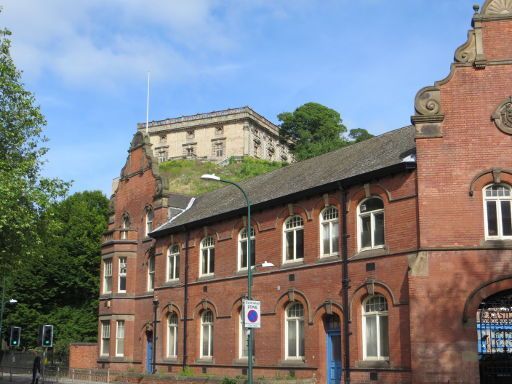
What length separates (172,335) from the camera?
33219 millimetres

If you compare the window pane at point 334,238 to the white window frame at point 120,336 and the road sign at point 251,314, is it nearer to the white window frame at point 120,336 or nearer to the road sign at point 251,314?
the road sign at point 251,314

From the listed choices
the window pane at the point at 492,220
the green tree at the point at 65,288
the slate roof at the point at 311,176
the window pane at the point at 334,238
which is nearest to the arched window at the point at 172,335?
the slate roof at the point at 311,176

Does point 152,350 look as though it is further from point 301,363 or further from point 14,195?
point 14,195

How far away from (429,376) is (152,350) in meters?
17.9

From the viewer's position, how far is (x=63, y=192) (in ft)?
88.7

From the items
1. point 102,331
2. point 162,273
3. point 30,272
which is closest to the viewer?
point 162,273

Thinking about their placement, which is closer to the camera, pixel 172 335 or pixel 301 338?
pixel 301 338

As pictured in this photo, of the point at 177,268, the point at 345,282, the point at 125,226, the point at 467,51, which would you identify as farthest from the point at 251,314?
the point at 125,226

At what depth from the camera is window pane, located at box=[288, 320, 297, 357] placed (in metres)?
26.1

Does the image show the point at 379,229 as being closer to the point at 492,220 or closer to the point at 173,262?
the point at 492,220

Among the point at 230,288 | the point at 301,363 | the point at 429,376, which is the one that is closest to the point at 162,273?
the point at 230,288

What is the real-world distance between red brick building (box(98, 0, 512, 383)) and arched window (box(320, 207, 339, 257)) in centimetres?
4

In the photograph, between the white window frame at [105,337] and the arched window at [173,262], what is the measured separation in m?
5.78

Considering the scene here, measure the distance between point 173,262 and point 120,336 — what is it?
5857mm
